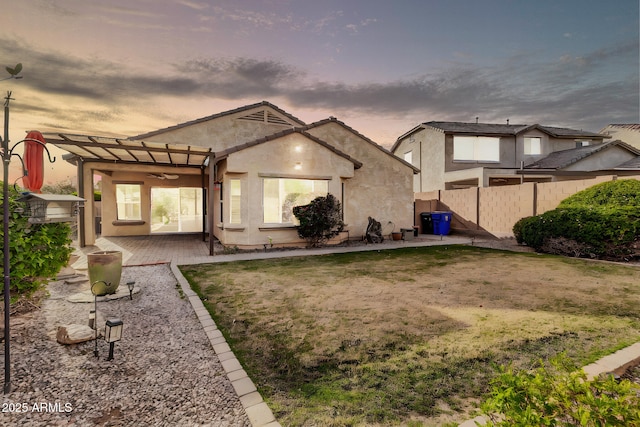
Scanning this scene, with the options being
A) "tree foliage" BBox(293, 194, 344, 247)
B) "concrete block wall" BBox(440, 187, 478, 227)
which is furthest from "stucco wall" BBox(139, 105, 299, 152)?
"concrete block wall" BBox(440, 187, 478, 227)

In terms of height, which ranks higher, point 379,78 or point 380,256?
point 379,78

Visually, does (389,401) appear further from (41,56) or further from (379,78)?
(379,78)

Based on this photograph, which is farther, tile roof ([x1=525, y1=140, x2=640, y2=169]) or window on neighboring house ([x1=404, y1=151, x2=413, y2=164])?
window on neighboring house ([x1=404, y1=151, x2=413, y2=164])

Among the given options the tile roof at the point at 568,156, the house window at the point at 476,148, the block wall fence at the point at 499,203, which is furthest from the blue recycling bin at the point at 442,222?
the tile roof at the point at 568,156

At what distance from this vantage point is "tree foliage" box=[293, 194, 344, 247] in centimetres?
1133

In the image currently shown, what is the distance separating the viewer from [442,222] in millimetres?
16422

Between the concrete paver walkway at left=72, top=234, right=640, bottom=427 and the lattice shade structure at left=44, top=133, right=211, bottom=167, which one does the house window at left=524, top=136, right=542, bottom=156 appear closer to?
the concrete paver walkway at left=72, top=234, right=640, bottom=427

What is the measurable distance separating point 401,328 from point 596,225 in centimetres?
930

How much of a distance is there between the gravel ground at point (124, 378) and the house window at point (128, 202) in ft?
39.1

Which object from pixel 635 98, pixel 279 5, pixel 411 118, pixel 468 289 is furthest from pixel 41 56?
pixel 635 98

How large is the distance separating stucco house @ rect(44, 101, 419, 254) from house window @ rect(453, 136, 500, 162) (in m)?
9.31

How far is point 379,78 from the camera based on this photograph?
15078 mm

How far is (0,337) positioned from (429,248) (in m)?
12.1

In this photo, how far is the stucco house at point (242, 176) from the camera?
10.7 m
